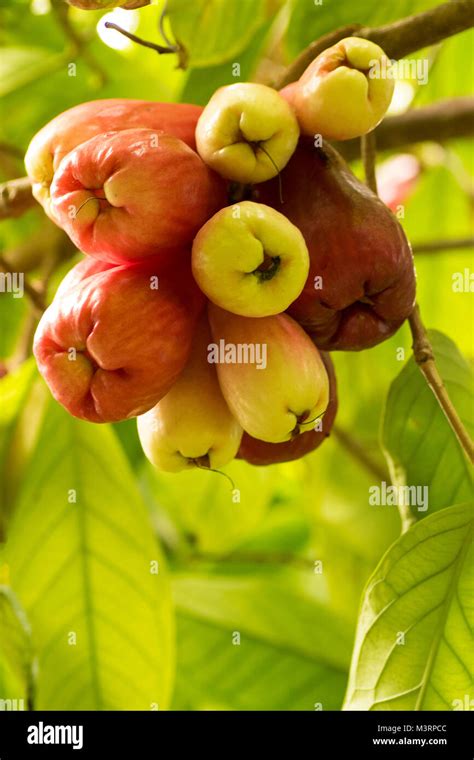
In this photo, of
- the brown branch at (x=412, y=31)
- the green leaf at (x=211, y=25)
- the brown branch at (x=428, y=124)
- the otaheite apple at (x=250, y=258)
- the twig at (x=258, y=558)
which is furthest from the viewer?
the twig at (x=258, y=558)

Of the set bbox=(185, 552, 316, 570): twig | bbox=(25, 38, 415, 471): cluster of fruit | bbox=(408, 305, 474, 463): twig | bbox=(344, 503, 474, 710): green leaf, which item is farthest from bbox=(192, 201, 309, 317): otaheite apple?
bbox=(185, 552, 316, 570): twig

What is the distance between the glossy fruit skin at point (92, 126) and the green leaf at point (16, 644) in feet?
1.08

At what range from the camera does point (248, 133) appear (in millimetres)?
546

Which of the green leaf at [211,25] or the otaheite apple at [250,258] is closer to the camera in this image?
the otaheite apple at [250,258]

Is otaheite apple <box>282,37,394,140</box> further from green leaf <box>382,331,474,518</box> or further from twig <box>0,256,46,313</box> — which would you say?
twig <box>0,256,46,313</box>

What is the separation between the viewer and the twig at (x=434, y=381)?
0.58m

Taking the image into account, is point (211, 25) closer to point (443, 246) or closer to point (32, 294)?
point (32, 294)

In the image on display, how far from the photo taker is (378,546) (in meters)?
→ 1.04

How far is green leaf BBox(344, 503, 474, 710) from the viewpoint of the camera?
2.14 ft

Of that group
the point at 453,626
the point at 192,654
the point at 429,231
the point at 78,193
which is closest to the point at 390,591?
the point at 453,626

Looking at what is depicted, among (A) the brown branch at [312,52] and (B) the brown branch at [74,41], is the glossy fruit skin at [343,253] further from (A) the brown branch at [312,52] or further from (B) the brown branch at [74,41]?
(B) the brown branch at [74,41]

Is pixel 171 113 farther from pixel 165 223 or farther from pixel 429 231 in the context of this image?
pixel 429 231

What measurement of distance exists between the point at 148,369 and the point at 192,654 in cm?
60

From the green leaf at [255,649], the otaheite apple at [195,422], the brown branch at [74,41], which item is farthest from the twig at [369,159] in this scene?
the green leaf at [255,649]
